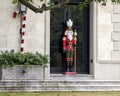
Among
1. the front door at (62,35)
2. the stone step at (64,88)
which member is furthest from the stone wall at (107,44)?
the stone step at (64,88)

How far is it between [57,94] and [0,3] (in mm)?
4293

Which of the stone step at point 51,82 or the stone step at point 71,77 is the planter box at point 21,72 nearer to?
the stone step at point 51,82

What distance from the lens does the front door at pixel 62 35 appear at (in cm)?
1938

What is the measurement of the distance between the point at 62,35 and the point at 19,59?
9.10 feet

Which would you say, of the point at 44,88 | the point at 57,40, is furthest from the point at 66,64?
the point at 44,88

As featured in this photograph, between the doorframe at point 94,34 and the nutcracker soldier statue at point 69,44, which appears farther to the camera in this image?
the doorframe at point 94,34

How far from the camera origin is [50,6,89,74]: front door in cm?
1938

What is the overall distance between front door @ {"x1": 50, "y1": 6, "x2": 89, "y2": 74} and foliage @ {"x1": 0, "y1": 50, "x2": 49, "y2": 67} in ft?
6.16

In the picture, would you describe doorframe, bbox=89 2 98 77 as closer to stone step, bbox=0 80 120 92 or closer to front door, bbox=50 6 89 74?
front door, bbox=50 6 89 74

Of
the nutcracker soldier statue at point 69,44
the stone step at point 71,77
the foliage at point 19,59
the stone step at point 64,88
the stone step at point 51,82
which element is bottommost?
the stone step at point 64,88

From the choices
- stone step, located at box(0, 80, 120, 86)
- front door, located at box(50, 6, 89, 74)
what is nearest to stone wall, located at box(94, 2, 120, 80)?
front door, located at box(50, 6, 89, 74)

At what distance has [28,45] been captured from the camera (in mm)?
18516

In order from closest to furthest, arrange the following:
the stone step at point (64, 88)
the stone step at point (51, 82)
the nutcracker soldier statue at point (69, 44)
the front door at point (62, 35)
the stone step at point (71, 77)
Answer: the stone step at point (64, 88) < the stone step at point (51, 82) < the stone step at point (71, 77) < the nutcracker soldier statue at point (69, 44) < the front door at point (62, 35)

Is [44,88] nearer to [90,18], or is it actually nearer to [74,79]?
[74,79]
